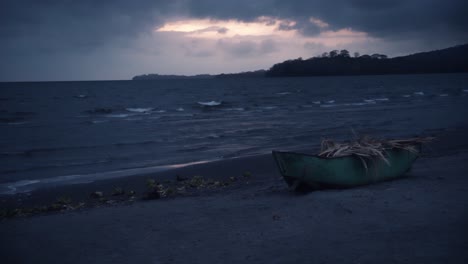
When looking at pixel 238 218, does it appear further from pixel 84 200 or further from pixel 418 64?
pixel 418 64

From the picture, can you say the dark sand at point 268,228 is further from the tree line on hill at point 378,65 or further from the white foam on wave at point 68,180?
the tree line on hill at point 378,65

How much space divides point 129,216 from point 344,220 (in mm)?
4029

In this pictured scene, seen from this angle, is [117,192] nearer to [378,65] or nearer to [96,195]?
[96,195]

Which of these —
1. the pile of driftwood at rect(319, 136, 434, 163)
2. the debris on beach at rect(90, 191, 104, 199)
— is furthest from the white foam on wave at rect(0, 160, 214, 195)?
the pile of driftwood at rect(319, 136, 434, 163)

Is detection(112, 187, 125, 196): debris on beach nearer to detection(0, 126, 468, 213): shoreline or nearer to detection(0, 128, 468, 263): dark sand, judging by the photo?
detection(0, 126, 468, 213): shoreline

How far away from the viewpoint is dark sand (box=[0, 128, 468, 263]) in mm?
5473

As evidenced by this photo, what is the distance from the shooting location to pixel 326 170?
8.62 m

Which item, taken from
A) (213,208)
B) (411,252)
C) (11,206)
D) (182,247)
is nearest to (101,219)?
(213,208)

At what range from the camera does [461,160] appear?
11.8 metres

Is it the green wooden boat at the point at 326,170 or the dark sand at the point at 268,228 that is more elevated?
the green wooden boat at the point at 326,170

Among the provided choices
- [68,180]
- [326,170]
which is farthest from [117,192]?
[326,170]

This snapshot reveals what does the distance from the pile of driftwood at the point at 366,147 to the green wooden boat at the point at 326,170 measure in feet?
0.43

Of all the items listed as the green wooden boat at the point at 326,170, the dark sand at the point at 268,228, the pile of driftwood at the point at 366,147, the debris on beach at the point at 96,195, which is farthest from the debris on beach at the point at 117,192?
the pile of driftwood at the point at 366,147

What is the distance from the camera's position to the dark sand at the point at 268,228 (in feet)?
18.0
